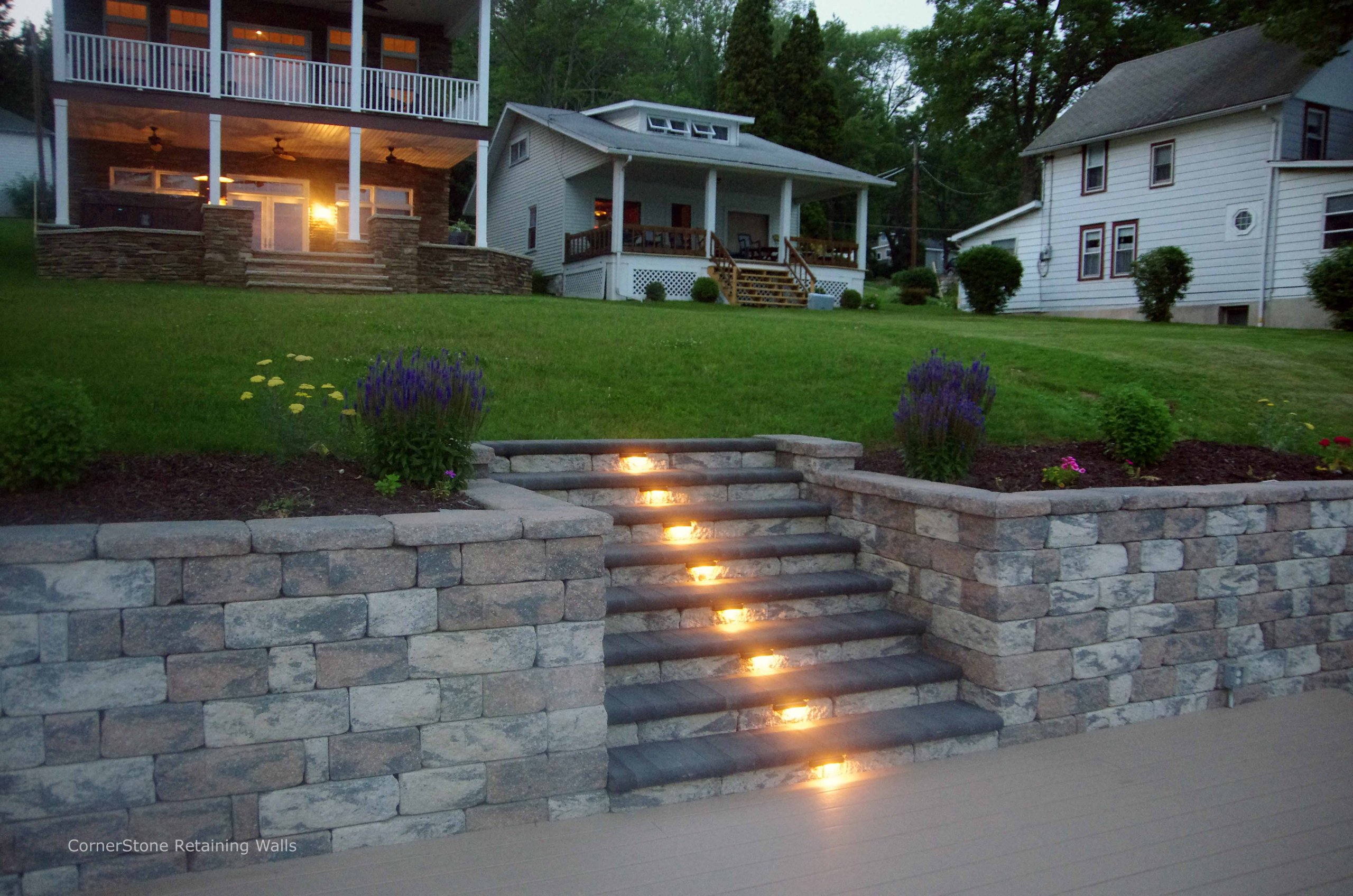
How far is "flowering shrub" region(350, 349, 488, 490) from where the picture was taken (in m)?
4.64

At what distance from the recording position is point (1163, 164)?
74.4 feet

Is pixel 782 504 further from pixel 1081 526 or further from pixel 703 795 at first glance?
pixel 703 795

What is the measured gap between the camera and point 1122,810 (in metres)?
4.24

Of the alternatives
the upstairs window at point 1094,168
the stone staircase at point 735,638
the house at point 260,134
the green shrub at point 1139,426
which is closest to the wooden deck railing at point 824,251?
the upstairs window at point 1094,168

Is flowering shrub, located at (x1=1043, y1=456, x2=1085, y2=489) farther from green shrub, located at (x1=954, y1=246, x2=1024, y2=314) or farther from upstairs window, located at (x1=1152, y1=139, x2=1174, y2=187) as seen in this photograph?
upstairs window, located at (x1=1152, y1=139, x2=1174, y2=187)

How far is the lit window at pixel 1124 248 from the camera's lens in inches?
915

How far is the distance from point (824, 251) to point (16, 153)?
2860 cm

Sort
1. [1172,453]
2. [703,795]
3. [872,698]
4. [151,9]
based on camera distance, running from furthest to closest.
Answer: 1. [151,9]
2. [1172,453]
3. [872,698]
4. [703,795]

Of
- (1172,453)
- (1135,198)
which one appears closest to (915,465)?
(1172,453)

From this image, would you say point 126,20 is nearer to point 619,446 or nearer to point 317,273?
point 317,273

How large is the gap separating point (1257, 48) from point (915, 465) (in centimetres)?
2160

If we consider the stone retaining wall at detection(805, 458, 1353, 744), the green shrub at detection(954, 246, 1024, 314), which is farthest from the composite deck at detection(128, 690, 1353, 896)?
the green shrub at detection(954, 246, 1024, 314)

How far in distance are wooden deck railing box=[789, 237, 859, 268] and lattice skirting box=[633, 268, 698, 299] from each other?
10.3ft

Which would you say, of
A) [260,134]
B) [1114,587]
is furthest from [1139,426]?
[260,134]
